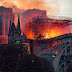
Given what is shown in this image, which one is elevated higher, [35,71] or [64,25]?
[64,25]

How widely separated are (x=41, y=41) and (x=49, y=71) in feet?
109

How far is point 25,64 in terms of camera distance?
2811cm

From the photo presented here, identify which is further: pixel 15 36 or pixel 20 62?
pixel 15 36

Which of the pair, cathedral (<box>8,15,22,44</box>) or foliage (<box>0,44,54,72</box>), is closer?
foliage (<box>0,44,54,72</box>)

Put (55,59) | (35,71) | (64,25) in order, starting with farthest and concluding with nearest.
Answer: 1. (64,25)
2. (55,59)
3. (35,71)

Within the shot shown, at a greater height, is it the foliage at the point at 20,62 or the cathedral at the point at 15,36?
the cathedral at the point at 15,36

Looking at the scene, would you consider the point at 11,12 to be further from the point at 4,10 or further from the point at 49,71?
the point at 49,71

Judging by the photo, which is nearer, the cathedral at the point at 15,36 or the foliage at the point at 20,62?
the foliage at the point at 20,62

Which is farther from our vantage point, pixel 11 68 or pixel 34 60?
pixel 11 68

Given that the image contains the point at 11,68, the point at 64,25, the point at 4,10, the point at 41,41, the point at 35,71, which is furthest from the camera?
the point at 4,10

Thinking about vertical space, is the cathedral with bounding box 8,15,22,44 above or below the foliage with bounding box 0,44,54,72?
above

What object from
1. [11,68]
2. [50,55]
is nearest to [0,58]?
[11,68]

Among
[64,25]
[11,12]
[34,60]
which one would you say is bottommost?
[34,60]

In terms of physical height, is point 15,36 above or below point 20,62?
above
